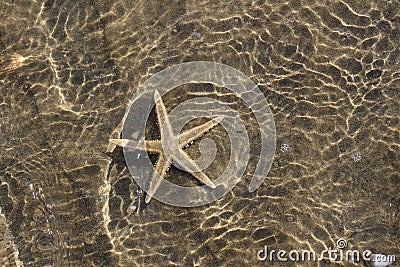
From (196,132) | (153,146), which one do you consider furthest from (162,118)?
(196,132)

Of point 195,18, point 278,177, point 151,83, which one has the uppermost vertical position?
point 195,18

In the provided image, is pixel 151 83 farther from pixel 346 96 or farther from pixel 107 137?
pixel 346 96

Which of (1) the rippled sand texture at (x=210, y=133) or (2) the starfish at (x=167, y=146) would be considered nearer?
(2) the starfish at (x=167, y=146)

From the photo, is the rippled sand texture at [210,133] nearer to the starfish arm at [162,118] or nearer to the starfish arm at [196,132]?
the starfish arm at [162,118]

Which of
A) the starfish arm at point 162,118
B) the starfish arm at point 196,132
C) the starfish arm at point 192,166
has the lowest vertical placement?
the starfish arm at point 192,166

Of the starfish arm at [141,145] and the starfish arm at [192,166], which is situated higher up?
the starfish arm at [141,145]

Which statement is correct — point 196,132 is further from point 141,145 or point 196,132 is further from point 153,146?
point 141,145

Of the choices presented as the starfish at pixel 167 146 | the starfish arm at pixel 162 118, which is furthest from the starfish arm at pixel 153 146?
the starfish arm at pixel 162 118

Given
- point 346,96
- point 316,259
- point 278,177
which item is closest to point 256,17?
point 346,96
